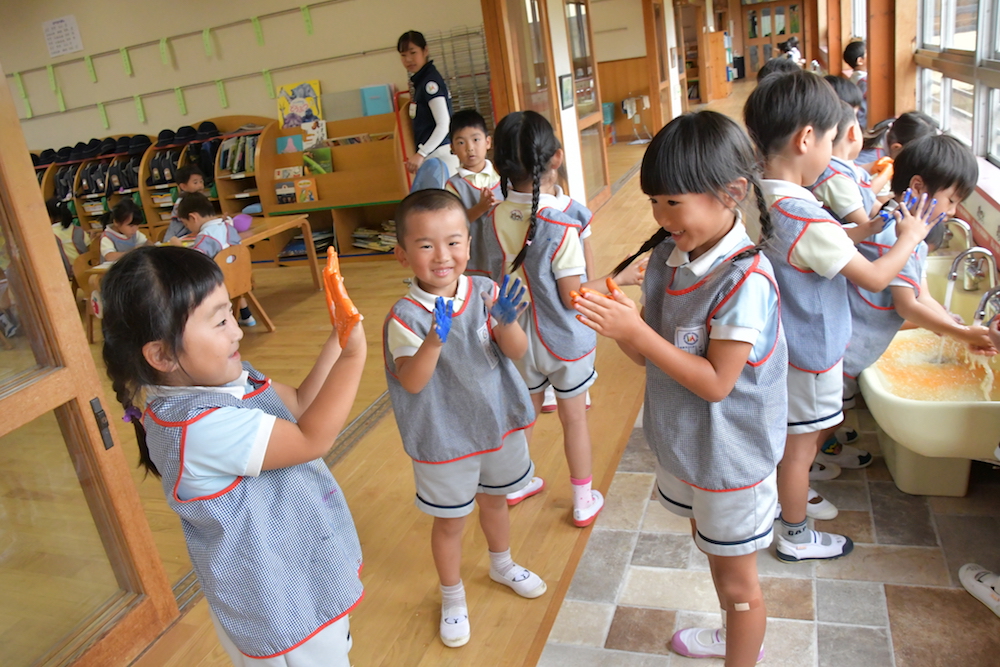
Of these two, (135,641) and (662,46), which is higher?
(662,46)

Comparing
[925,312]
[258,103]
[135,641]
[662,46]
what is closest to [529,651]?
[135,641]

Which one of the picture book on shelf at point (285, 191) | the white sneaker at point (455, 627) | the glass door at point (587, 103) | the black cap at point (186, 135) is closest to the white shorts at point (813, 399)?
the white sneaker at point (455, 627)

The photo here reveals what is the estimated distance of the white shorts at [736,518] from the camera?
126 cm

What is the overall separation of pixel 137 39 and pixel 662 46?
6.44 metres

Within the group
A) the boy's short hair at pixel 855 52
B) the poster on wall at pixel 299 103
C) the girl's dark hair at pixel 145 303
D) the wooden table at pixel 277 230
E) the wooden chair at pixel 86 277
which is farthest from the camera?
the poster on wall at pixel 299 103

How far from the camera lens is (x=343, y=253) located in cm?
630

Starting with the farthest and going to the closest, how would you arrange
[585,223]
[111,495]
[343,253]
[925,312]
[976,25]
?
[343,253], [976,25], [585,223], [111,495], [925,312]

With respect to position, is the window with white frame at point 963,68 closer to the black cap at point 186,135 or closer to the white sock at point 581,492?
the white sock at point 581,492

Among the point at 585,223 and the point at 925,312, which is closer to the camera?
the point at 925,312

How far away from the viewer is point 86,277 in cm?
523

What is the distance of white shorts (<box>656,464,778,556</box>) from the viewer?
126 cm

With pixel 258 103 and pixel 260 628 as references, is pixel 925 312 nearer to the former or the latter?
pixel 260 628

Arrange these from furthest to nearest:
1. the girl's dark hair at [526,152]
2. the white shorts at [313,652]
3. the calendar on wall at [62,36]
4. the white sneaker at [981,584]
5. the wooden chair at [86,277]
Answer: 1. the calendar on wall at [62,36]
2. the wooden chair at [86,277]
3. the girl's dark hair at [526,152]
4. the white sneaker at [981,584]
5. the white shorts at [313,652]

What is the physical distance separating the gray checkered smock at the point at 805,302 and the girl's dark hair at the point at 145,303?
3.59ft
